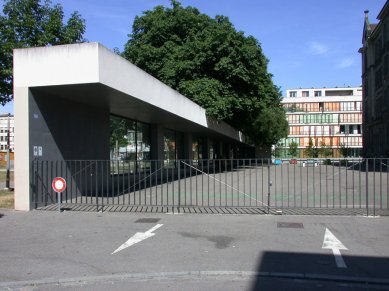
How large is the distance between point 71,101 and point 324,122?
11465 cm

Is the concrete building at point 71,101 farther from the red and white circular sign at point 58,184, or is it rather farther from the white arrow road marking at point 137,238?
the white arrow road marking at point 137,238

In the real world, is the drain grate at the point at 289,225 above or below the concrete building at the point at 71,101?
below

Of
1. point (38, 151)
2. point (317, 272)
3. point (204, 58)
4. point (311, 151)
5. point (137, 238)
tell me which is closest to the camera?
point (317, 272)

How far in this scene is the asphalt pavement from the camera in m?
6.48

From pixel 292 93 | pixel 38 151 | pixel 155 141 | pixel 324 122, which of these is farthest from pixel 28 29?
pixel 292 93

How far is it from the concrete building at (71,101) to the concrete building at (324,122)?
10166 cm

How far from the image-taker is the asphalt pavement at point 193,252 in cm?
648

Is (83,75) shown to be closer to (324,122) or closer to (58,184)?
(58,184)

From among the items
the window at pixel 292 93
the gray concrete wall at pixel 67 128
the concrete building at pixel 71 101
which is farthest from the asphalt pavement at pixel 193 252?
the window at pixel 292 93

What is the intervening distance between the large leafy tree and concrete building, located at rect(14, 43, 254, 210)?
9731 mm

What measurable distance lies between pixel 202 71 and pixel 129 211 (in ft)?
65.6

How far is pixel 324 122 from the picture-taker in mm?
123500

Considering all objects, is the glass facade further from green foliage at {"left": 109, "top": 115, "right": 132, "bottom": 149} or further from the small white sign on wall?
the small white sign on wall

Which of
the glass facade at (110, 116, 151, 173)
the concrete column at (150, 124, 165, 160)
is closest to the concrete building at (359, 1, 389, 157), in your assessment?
the concrete column at (150, 124, 165, 160)
